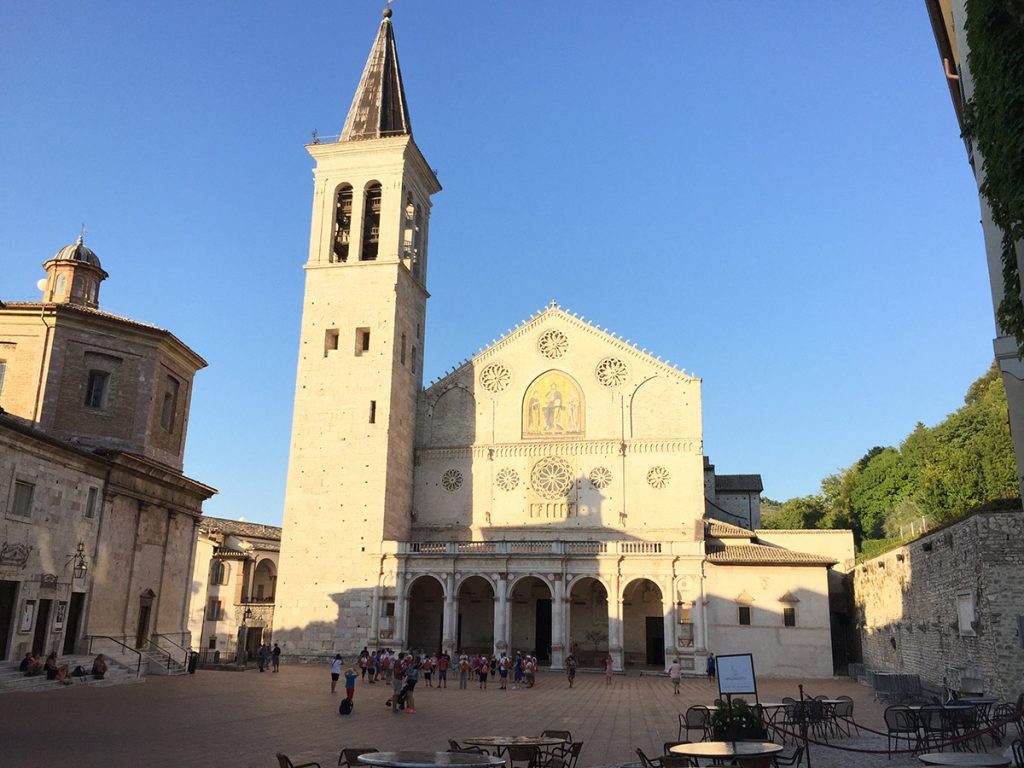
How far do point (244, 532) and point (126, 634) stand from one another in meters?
24.5

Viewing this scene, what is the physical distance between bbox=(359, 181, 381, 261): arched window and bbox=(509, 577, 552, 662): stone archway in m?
18.1

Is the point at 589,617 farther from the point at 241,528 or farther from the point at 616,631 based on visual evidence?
the point at 241,528

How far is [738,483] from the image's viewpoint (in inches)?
2165

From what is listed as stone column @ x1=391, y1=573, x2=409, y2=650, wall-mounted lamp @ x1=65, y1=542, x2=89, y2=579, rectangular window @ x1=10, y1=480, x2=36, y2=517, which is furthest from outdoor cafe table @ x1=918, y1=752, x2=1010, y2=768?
stone column @ x1=391, y1=573, x2=409, y2=650

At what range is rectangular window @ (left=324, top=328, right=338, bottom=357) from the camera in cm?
4128

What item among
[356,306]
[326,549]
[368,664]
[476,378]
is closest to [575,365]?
[476,378]

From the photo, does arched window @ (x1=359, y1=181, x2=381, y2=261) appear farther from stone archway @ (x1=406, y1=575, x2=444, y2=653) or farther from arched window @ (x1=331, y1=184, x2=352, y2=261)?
stone archway @ (x1=406, y1=575, x2=444, y2=653)

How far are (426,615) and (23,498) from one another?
74.1 ft

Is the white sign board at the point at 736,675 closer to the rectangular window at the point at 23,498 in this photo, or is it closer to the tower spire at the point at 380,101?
the rectangular window at the point at 23,498

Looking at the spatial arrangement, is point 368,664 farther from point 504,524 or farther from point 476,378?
point 476,378

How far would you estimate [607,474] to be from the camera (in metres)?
39.6

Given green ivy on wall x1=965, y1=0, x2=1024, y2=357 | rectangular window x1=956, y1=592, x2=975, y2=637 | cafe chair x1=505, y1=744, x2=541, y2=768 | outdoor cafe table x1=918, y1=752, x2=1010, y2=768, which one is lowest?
cafe chair x1=505, y1=744, x2=541, y2=768

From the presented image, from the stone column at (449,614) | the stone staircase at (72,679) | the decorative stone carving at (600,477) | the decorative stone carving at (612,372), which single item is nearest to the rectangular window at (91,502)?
the stone staircase at (72,679)

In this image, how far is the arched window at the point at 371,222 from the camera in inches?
1689
